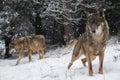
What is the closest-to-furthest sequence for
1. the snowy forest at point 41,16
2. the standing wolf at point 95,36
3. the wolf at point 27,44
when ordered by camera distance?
the standing wolf at point 95,36 < the wolf at point 27,44 < the snowy forest at point 41,16

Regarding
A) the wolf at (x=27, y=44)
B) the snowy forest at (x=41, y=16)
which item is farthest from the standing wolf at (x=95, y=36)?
the snowy forest at (x=41, y=16)

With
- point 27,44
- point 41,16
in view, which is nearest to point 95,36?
point 27,44

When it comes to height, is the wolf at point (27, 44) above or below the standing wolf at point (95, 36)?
below

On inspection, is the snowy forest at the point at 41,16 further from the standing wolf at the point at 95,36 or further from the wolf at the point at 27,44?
the standing wolf at the point at 95,36

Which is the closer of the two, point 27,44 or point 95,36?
point 95,36

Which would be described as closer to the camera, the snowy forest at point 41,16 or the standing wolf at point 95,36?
the standing wolf at point 95,36

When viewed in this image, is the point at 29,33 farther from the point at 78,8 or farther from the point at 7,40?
the point at 78,8

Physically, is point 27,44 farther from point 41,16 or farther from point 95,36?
point 95,36

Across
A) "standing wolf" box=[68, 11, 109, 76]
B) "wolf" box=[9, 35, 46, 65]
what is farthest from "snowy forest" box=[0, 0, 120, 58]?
"standing wolf" box=[68, 11, 109, 76]

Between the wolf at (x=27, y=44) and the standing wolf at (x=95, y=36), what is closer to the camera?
the standing wolf at (x=95, y=36)

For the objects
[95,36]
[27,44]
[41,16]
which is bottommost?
[27,44]

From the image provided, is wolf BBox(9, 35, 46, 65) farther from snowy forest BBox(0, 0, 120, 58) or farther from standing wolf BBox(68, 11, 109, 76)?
standing wolf BBox(68, 11, 109, 76)

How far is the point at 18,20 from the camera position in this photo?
24859 mm

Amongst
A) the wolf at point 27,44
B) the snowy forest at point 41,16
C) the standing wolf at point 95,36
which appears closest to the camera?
the standing wolf at point 95,36
